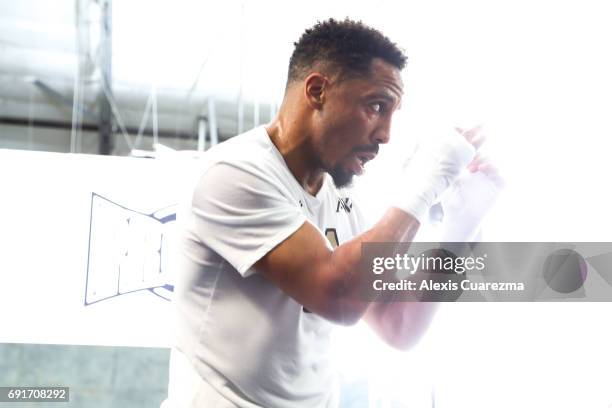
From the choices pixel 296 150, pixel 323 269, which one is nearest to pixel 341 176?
pixel 296 150

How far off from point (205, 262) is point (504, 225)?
503mm

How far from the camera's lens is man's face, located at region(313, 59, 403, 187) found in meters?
0.78

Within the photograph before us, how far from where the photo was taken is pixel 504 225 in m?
1.02

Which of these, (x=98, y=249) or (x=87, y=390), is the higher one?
(x=98, y=249)

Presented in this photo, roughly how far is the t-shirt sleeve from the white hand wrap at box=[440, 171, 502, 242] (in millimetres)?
211

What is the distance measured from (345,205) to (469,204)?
0.15 metres

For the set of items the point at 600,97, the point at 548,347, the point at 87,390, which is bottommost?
the point at 87,390

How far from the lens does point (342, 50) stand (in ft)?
2.62

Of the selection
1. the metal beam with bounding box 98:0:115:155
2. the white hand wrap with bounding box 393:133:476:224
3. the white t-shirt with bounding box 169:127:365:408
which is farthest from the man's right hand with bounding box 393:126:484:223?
the metal beam with bounding box 98:0:115:155

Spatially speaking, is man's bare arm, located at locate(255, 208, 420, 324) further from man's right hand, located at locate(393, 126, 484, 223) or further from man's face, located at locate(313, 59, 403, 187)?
man's face, located at locate(313, 59, 403, 187)

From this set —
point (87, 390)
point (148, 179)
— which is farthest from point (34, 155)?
point (87, 390)

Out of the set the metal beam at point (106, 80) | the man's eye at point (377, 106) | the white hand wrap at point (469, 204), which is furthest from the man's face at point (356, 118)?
the metal beam at point (106, 80)

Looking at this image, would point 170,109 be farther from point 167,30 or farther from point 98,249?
point 98,249

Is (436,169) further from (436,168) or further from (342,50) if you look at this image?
(342,50)
